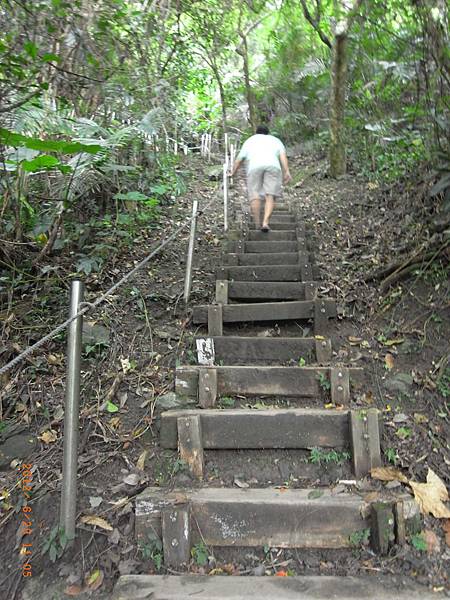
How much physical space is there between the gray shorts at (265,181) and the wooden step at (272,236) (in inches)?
20.0

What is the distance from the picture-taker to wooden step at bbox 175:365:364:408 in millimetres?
3082

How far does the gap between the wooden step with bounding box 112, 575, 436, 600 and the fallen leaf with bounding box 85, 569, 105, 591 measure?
0.42 feet

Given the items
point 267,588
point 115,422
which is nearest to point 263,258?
point 115,422

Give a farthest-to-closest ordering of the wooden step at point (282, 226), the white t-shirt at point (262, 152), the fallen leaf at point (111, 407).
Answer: the wooden step at point (282, 226), the white t-shirt at point (262, 152), the fallen leaf at point (111, 407)

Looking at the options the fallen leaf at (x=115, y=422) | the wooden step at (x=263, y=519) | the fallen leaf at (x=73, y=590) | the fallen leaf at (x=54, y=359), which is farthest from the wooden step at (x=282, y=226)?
the fallen leaf at (x=73, y=590)

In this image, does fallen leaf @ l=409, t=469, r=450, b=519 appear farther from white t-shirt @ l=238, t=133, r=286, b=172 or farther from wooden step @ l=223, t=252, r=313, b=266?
white t-shirt @ l=238, t=133, r=286, b=172

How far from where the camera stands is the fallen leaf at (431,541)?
7.22ft

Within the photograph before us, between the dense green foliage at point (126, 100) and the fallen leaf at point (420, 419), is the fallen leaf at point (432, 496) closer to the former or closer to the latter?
Answer: the fallen leaf at point (420, 419)

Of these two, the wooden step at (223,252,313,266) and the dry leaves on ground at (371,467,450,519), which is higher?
the wooden step at (223,252,313,266)

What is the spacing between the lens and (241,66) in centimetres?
1474

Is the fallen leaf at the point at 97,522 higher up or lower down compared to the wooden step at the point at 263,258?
lower down

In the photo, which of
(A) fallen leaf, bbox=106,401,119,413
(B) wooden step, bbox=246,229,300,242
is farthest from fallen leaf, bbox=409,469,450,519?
(B) wooden step, bbox=246,229,300,242

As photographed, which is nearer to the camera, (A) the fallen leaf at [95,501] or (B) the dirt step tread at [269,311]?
(A) the fallen leaf at [95,501]

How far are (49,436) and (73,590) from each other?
106 centimetres
